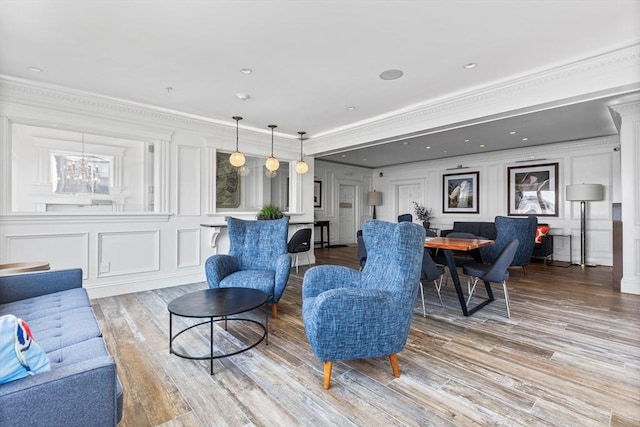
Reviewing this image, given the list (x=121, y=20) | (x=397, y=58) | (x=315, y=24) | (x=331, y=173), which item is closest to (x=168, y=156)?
(x=121, y=20)

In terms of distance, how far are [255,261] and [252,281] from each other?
52cm

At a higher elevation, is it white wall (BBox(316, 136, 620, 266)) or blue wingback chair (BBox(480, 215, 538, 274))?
white wall (BBox(316, 136, 620, 266))

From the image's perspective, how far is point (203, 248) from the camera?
16.2 ft

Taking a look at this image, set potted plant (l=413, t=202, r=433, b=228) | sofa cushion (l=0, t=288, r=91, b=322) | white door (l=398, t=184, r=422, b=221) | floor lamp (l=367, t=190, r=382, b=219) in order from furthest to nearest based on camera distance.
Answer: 1. floor lamp (l=367, t=190, r=382, b=219)
2. white door (l=398, t=184, r=422, b=221)
3. potted plant (l=413, t=202, r=433, b=228)
4. sofa cushion (l=0, t=288, r=91, b=322)

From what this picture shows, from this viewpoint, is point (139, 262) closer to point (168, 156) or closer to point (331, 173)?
point (168, 156)

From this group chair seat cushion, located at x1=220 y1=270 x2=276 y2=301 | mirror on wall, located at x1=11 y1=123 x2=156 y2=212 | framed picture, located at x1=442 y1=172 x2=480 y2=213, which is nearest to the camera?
chair seat cushion, located at x1=220 y1=270 x2=276 y2=301

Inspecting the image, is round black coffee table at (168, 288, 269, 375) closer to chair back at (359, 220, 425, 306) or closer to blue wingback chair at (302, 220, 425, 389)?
blue wingback chair at (302, 220, 425, 389)

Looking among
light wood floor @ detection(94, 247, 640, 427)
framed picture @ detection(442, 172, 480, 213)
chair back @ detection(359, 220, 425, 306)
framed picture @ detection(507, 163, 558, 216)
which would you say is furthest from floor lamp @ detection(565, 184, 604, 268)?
chair back @ detection(359, 220, 425, 306)

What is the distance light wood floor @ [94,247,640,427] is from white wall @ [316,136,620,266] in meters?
3.78

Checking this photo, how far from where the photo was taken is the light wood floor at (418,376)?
1.69 metres

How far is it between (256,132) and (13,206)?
10.9 ft

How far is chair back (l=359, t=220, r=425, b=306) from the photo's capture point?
2030mm

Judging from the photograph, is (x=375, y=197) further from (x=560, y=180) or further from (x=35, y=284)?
(x=35, y=284)

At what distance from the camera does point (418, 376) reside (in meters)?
2.06
